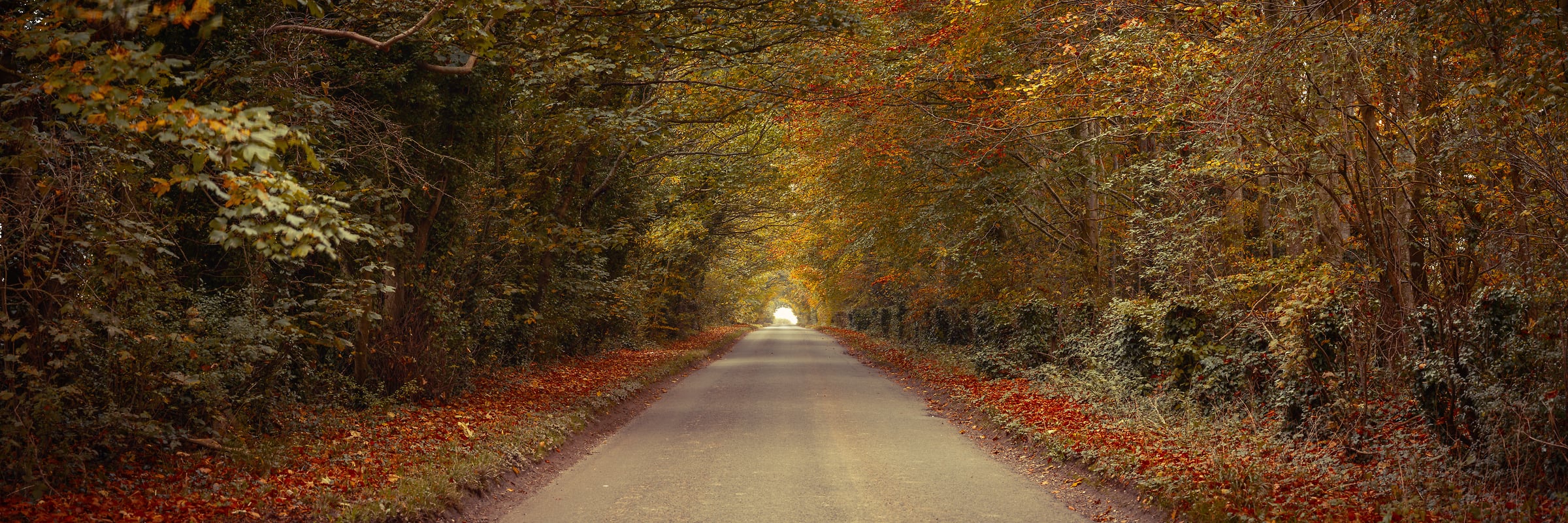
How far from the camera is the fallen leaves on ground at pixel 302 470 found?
Answer: 605 cm

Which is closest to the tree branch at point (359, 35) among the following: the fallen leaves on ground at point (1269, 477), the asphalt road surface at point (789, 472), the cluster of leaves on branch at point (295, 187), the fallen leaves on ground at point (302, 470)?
the cluster of leaves on branch at point (295, 187)

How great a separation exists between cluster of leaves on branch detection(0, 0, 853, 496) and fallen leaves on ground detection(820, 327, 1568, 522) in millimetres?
5971

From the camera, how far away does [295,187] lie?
416cm

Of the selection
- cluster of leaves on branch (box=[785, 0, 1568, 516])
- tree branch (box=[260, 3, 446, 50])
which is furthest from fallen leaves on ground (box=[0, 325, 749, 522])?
cluster of leaves on branch (box=[785, 0, 1568, 516])

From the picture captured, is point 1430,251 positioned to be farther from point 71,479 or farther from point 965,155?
point 71,479

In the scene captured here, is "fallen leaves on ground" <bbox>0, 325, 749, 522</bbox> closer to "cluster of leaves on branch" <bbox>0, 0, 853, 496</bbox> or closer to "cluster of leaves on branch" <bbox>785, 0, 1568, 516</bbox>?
"cluster of leaves on branch" <bbox>0, 0, 853, 496</bbox>

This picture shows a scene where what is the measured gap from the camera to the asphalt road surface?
23.5 ft

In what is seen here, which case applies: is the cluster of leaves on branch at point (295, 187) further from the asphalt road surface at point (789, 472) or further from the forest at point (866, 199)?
the asphalt road surface at point (789, 472)

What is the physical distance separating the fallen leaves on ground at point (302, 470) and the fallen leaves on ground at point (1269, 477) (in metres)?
5.91

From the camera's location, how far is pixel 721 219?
107 feet

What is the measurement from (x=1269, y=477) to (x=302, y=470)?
8.01m

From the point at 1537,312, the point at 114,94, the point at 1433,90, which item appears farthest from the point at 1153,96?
the point at 114,94

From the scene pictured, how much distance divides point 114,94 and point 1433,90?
10198 mm

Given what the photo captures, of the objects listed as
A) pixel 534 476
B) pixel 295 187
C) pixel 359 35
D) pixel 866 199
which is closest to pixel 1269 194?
pixel 534 476
